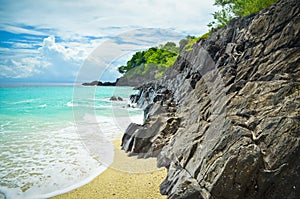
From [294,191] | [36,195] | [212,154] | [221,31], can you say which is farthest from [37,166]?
[221,31]

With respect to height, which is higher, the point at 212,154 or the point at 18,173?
the point at 212,154

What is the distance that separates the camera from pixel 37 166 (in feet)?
30.7

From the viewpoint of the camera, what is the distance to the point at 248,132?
17.9 feet

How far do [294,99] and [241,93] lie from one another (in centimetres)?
181

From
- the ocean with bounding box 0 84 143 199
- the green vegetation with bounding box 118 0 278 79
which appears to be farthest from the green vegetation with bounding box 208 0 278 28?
the ocean with bounding box 0 84 143 199

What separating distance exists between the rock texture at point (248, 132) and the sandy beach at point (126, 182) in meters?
0.46

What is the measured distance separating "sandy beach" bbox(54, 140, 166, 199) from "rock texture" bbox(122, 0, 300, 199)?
463mm

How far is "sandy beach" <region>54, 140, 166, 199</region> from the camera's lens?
6.63m

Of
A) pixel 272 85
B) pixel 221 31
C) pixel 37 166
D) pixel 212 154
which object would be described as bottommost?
pixel 37 166

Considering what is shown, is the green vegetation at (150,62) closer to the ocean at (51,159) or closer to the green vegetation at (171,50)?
the green vegetation at (171,50)

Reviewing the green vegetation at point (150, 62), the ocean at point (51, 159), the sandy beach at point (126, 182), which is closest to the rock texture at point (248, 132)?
the sandy beach at point (126, 182)

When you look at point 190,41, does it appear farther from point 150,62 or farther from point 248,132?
point 248,132

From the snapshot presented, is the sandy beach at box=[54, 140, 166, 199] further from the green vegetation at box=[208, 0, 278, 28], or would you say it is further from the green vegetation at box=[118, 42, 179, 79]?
the green vegetation at box=[118, 42, 179, 79]

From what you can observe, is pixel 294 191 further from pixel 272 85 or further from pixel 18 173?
pixel 18 173
